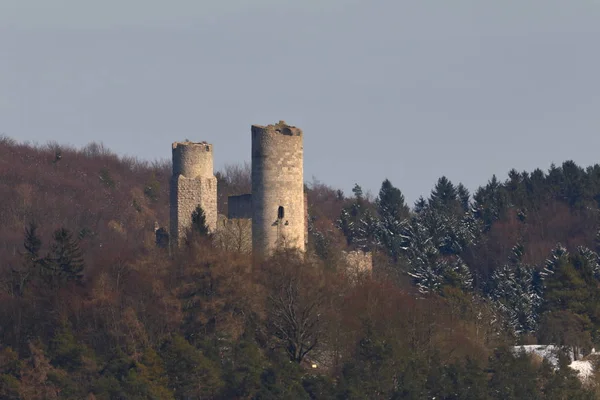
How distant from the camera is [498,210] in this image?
91.7 metres

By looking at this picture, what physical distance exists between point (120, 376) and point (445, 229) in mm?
38301

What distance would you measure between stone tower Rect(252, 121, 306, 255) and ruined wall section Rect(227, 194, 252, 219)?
4112 mm

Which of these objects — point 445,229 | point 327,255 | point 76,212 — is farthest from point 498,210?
→ point 327,255

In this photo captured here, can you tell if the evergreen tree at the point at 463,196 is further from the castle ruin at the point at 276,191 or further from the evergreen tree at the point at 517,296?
the castle ruin at the point at 276,191

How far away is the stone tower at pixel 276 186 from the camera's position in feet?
178

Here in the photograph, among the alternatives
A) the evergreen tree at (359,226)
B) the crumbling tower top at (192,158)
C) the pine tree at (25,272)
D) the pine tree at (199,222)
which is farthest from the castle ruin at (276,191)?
the evergreen tree at (359,226)

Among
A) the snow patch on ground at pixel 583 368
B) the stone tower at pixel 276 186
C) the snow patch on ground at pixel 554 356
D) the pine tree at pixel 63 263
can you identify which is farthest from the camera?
the stone tower at pixel 276 186

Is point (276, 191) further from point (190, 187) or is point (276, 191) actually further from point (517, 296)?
point (517, 296)

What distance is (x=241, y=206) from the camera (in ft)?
197

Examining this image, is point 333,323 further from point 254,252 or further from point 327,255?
→ point 327,255

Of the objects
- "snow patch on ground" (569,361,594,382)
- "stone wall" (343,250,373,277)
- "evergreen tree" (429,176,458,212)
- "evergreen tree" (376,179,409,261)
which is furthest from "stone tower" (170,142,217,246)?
"evergreen tree" (429,176,458,212)

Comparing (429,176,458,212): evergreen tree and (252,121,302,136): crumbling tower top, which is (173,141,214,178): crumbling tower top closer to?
(252,121,302,136): crumbling tower top

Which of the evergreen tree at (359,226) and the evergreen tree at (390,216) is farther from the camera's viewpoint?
the evergreen tree at (359,226)

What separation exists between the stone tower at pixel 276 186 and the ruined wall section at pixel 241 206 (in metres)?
4.11
